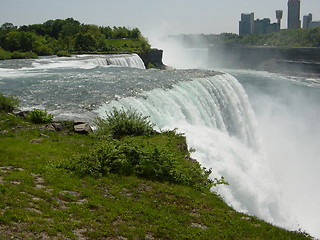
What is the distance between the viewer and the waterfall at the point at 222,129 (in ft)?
47.3

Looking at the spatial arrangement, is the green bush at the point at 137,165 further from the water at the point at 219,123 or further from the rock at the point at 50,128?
the rock at the point at 50,128

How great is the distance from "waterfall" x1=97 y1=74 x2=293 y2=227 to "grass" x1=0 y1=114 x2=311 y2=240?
151 inches

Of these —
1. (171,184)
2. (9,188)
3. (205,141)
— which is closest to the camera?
(9,188)

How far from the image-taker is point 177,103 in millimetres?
20109

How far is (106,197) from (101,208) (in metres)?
0.69

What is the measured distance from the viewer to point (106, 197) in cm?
808

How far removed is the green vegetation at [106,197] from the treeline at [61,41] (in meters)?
39.9

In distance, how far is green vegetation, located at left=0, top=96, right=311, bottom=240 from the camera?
6371 millimetres

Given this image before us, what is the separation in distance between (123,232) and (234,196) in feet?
26.0

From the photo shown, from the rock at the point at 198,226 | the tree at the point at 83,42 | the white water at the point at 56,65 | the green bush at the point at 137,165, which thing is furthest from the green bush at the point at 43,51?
the rock at the point at 198,226

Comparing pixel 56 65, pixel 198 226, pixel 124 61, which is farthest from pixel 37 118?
pixel 124 61

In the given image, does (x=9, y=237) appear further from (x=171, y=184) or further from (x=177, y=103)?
(x=177, y=103)

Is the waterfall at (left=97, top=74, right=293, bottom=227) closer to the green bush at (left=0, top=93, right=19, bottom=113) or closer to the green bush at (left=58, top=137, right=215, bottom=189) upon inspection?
the green bush at (left=58, top=137, right=215, bottom=189)

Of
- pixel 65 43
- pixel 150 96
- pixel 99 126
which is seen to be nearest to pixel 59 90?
pixel 150 96
